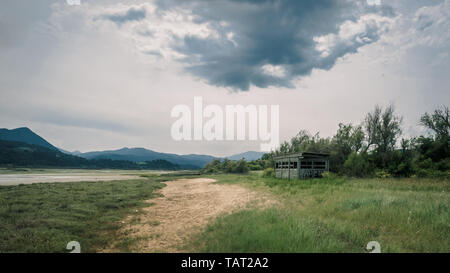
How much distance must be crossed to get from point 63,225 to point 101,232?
1461mm

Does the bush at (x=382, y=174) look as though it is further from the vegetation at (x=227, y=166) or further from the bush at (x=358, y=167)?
the vegetation at (x=227, y=166)

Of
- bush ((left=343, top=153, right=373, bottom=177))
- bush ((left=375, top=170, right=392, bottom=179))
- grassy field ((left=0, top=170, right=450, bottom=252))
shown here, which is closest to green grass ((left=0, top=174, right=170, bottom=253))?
grassy field ((left=0, top=170, right=450, bottom=252))

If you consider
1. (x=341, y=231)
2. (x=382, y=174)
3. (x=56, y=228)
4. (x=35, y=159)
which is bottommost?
(x=35, y=159)

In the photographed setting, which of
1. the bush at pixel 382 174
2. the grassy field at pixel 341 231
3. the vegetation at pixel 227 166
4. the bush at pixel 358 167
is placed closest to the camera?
the grassy field at pixel 341 231

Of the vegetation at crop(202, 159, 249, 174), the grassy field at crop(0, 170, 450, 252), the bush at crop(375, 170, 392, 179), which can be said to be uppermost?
the grassy field at crop(0, 170, 450, 252)

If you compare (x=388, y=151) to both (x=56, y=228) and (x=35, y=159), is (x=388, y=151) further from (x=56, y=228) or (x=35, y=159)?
(x=35, y=159)

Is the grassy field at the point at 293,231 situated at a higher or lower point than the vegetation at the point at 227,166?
higher

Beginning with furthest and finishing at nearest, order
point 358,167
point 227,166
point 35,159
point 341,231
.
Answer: point 35,159 < point 227,166 < point 358,167 < point 341,231

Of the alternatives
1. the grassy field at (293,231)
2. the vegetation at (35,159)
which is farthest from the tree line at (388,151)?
the vegetation at (35,159)

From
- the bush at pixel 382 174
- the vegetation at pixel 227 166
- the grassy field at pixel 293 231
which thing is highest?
the grassy field at pixel 293 231

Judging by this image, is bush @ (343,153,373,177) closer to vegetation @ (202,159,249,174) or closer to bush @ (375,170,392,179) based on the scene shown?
bush @ (375,170,392,179)

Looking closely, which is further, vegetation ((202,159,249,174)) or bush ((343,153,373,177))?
vegetation ((202,159,249,174))

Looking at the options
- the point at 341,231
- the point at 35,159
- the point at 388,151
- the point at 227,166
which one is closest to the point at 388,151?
the point at 388,151
